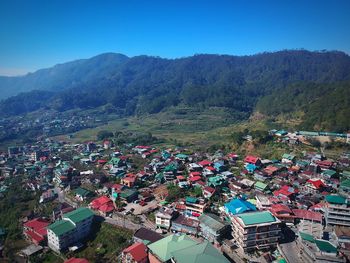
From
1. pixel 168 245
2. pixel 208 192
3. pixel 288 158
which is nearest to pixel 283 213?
pixel 208 192

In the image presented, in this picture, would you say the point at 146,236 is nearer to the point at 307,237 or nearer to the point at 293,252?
the point at 293,252

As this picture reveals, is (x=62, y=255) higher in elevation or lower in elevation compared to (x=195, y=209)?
lower

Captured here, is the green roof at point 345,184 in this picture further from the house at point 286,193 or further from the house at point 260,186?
the house at point 260,186

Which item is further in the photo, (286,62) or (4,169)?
(286,62)

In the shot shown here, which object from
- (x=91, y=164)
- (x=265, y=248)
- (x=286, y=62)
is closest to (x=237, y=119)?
(x=91, y=164)

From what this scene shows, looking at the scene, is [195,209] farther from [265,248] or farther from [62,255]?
[62,255]

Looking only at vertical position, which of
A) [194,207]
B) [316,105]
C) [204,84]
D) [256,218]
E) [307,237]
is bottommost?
[307,237]
